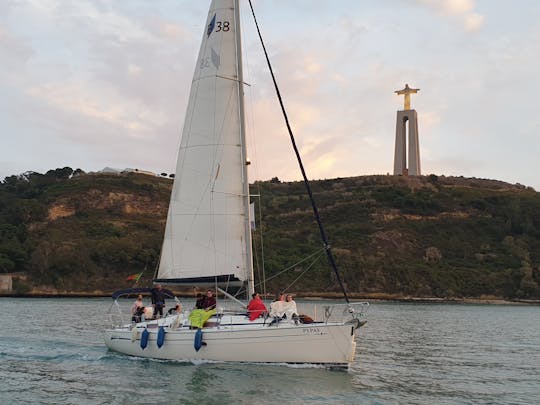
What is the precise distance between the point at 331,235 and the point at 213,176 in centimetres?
6442

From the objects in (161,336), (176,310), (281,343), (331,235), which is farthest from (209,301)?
(331,235)

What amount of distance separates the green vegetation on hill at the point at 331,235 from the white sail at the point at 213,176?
3858 cm

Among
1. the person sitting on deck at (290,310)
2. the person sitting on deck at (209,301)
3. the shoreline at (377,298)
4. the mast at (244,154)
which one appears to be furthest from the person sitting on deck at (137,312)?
the shoreline at (377,298)

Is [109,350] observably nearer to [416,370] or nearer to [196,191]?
[196,191]

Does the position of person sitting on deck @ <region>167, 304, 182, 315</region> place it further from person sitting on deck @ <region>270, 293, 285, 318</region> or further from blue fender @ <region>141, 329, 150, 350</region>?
person sitting on deck @ <region>270, 293, 285, 318</region>

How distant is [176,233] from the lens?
21672mm

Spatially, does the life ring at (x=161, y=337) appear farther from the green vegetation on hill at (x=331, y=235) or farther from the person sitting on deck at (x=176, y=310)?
the green vegetation on hill at (x=331, y=235)

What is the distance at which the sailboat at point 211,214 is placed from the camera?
1931cm

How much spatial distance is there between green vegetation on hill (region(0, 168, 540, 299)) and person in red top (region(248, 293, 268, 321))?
4119 cm

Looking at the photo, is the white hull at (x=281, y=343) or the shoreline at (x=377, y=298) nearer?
the white hull at (x=281, y=343)

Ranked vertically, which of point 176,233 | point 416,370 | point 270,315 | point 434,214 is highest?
point 434,214

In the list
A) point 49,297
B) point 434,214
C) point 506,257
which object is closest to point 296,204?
point 434,214

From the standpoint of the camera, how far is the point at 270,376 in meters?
17.4

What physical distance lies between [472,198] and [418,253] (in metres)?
20.5
